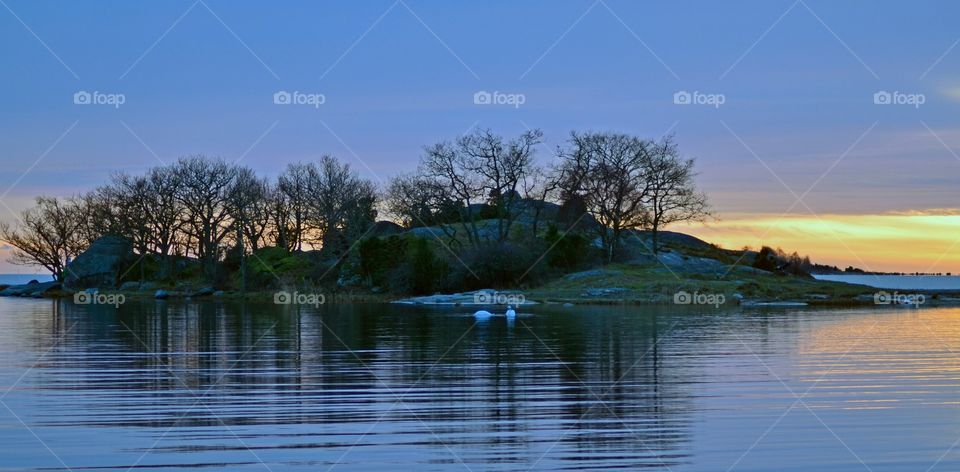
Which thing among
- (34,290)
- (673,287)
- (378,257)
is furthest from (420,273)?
(34,290)

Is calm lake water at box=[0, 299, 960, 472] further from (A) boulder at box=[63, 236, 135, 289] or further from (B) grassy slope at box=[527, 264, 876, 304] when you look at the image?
(A) boulder at box=[63, 236, 135, 289]

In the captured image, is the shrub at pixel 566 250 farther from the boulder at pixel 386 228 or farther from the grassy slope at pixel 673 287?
the boulder at pixel 386 228

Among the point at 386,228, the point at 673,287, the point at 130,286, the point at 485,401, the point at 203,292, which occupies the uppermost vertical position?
the point at 386,228

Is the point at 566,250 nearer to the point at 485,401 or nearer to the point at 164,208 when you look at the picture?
the point at 164,208

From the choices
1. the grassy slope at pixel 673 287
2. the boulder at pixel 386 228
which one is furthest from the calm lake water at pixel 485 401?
the boulder at pixel 386 228

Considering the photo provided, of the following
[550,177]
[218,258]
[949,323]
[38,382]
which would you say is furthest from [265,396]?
[218,258]

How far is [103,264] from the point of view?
339ft

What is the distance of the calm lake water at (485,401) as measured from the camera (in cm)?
1398

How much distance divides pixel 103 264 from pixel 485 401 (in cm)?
9246

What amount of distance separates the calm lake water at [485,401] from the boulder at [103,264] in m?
71.0

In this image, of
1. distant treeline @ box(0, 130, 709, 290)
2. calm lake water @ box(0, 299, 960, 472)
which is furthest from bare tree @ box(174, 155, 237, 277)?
calm lake water @ box(0, 299, 960, 472)

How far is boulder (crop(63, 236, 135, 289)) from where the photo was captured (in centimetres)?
10300

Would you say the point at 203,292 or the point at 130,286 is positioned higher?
the point at 130,286

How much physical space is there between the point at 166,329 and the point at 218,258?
58.4 meters
